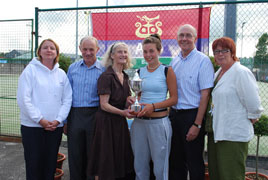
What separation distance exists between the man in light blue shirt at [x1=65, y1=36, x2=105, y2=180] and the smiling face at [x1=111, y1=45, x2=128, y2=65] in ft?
1.16

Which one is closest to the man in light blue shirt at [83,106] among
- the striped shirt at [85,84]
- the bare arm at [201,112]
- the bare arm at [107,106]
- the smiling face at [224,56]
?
the striped shirt at [85,84]

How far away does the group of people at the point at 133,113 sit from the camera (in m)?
2.58

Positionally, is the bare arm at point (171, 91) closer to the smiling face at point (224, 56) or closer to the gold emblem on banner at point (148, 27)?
the smiling face at point (224, 56)

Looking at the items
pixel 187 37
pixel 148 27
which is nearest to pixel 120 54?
pixel 187 37

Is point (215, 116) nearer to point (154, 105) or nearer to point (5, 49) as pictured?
point (154, 105)

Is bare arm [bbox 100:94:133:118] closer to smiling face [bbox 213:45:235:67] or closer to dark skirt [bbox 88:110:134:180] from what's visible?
dark skirt [bbox 88:110:134:180]

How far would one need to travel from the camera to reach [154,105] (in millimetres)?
2643

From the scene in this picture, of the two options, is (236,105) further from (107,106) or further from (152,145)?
(107,106)

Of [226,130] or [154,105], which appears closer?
[226,130]

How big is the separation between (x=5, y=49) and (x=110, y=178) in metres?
4.16

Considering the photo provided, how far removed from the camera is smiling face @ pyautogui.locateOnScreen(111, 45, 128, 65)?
9.37 feet

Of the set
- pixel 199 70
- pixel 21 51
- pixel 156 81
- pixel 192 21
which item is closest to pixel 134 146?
pixel 156 81

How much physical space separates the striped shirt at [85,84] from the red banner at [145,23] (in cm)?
137

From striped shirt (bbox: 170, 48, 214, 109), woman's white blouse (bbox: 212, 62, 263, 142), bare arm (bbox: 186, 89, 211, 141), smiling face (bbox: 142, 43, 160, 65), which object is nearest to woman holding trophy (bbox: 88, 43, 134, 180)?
smiling face (bbox: 142, 43, 160, 65)
